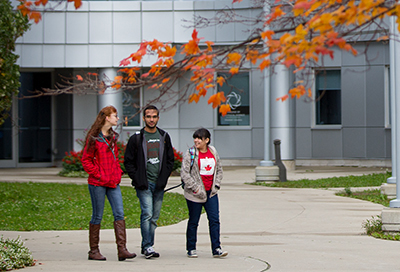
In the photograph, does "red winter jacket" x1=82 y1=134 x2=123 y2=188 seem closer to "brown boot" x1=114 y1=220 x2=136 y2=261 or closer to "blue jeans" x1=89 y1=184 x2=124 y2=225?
"blue jeans" x1=89 y1=184 x2=124 y2=225

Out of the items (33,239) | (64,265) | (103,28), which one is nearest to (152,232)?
(64,265)

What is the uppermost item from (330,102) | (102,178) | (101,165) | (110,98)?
(110,98)

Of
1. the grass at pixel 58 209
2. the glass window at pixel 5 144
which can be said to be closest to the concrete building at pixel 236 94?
the glass window at pixel 5 144

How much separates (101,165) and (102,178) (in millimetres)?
162

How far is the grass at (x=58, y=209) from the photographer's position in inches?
427

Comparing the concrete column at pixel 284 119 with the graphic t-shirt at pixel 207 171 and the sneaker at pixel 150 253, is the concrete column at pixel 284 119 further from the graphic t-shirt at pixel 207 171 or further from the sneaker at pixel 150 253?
the sneaker at pixel 150 253

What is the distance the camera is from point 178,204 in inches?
529

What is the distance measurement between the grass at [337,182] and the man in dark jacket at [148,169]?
9.43 metres

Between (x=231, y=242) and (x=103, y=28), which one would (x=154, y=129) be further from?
(x=103, y=28)

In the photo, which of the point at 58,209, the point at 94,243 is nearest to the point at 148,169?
the point at 94,243

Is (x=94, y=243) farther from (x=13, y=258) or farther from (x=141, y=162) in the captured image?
(x=141, y=162)

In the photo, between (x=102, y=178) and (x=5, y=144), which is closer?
(x=102, y=178)

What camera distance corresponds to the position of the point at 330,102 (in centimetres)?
2431

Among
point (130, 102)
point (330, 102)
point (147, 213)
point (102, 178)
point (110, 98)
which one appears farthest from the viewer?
point (130, 102)
